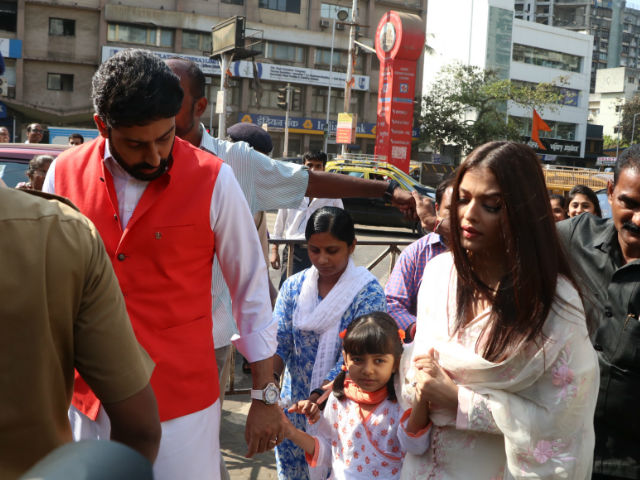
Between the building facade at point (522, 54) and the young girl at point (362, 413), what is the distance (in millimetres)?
55181

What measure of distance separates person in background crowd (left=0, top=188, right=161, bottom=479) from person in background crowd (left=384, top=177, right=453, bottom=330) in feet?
7.09

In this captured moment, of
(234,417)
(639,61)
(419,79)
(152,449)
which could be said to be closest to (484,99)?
(419,79)

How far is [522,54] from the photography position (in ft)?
205

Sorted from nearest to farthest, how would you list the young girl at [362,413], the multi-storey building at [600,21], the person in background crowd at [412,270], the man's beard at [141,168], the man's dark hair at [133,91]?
the man's dark hair at [133,91], the man's beard at [141,168], the young girl at [362,413], the person in background crowd at [412,270], the multi-storey building at [600,21]

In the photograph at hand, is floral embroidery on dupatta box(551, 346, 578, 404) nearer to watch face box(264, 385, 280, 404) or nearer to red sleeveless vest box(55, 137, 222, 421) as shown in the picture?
watch face box(264, 385, 280, 404)

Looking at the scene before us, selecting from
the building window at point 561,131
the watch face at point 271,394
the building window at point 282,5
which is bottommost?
the watch face at point 271,394

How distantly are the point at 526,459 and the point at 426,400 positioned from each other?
34 centimetres

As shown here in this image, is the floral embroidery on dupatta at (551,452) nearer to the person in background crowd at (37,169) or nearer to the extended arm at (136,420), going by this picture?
the extended arm at (136,420)

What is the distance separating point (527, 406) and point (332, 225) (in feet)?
5.65

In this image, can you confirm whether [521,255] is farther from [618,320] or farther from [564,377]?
[618,320]

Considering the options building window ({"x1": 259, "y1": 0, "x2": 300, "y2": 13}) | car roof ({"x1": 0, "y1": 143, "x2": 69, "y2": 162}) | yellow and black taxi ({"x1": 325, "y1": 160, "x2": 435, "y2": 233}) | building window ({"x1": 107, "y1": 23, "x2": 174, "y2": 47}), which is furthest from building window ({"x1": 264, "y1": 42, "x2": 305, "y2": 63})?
car roof ({"x1": 0, "y1": 143, "x2": 69, "y2": 162})

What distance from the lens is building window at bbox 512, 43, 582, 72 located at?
62469mm

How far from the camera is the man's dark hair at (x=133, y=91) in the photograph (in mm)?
2100

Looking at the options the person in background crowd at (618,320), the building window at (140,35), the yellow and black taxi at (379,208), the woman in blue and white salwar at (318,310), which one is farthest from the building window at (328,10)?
the person in background crowd at (618,320)
